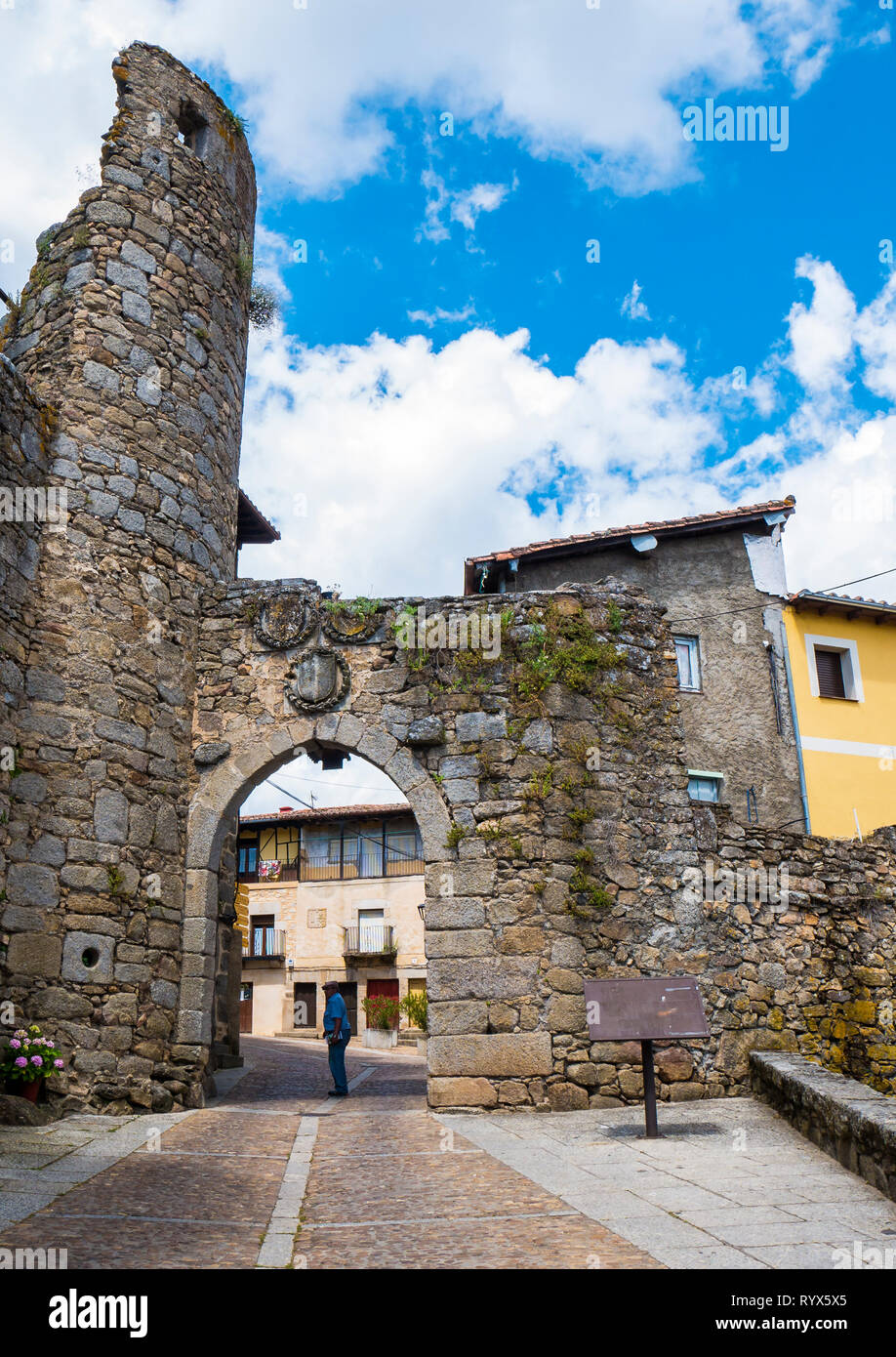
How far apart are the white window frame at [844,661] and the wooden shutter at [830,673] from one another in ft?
0.20

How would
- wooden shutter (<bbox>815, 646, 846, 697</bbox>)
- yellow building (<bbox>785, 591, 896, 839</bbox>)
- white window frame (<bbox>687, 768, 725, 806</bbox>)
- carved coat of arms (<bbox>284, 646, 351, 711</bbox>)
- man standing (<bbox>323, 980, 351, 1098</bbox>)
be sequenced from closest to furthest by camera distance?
carved coat of arms (<bbox>284, 646, 351, 711</bbox>)
man standing (<bbox>323, 980, 351, 1098</bbox>)
white window frame (<bbox>687, 768, 725, 806</bbox>)
yellow building (<bbox>785, 591, 896, 839</bbox>)
wooden shutter (<bbox>815, 646, 846, 697</bbox>)

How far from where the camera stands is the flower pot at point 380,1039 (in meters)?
23.3

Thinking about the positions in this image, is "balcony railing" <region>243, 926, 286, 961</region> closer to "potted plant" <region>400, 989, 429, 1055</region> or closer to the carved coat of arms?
"potted plant" <region>400, 989, 429, 1055</region>

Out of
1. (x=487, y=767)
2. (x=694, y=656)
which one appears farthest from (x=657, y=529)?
(x=487, y=767)

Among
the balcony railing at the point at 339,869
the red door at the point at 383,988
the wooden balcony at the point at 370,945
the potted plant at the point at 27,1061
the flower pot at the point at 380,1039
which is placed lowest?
the flower pot at the point at 380,1039

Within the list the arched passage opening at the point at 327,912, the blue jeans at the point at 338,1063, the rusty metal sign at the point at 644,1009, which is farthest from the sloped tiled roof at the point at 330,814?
the rusty metal sign at the point at 644,1009

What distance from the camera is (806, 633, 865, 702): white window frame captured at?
16.2 metres

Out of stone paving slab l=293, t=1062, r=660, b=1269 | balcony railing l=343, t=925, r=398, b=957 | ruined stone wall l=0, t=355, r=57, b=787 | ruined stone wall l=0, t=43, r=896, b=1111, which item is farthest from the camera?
balcony railing l=343, t=925, r=398, b=957

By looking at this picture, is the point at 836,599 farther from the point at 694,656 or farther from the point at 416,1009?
the point at 416,1009

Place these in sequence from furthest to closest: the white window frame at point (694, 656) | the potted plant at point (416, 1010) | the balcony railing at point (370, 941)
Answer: the balcony railing at point (370, 941)
the potted plant at point (416, 1010)
the white window frame at point (694, 656)

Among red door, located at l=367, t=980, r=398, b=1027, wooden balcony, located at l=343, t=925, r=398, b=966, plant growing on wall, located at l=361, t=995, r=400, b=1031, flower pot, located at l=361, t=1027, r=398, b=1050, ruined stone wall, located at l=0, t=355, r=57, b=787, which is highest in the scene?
ruined stone wall, located at l=0, t=355, r=57, b=787

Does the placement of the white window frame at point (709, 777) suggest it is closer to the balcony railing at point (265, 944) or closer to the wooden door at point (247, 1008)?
the balcony railing at point (265, 944)

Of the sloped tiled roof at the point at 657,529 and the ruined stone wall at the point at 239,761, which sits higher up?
the sloped tiled roof at the point at 657,529

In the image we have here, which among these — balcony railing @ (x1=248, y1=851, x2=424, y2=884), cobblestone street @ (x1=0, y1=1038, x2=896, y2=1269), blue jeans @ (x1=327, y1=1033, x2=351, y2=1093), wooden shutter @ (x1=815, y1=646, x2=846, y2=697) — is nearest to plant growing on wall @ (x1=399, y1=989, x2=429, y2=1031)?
balcony railing @ (x1=248, y1=851, x2=424, y2=884)
